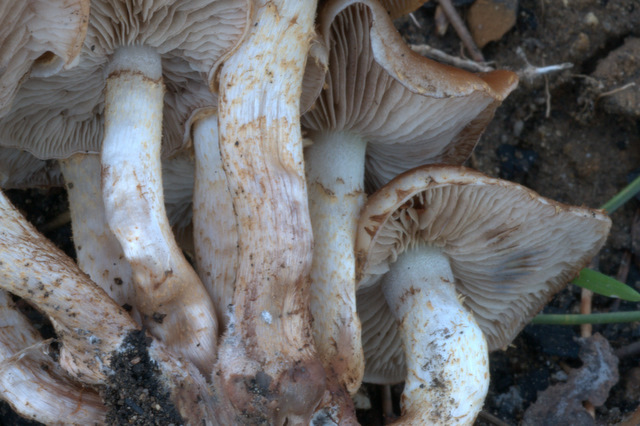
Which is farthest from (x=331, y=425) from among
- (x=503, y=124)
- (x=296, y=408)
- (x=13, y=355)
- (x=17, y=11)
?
(x=503, y=124)

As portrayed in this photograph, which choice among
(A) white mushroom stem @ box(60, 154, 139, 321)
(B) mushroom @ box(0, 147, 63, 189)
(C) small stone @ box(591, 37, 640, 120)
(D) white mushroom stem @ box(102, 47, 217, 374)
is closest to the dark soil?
(C) small stone @ box(591, 37, 640, 120)

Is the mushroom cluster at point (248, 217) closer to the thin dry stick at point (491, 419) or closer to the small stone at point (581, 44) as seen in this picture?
the thin dry stick at point (491, 419)

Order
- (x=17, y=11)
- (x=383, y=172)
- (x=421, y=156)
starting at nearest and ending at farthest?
1. (x=17, y=11)
2. (x=421, y=156)
3. (x=383, y=172)

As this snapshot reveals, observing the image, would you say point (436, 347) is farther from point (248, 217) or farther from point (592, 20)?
point (592, 20)

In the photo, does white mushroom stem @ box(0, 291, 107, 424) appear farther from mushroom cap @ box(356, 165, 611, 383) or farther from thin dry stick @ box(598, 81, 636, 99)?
thin dry stick @ box(598, 81, 636, 99)

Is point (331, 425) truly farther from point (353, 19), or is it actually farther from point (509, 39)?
point (509, 39)

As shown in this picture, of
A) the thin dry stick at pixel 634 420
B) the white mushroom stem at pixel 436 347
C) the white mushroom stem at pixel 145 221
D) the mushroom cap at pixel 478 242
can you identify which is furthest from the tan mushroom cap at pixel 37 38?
the thin dry stick at pixel 634 420

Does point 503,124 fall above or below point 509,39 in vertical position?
below
